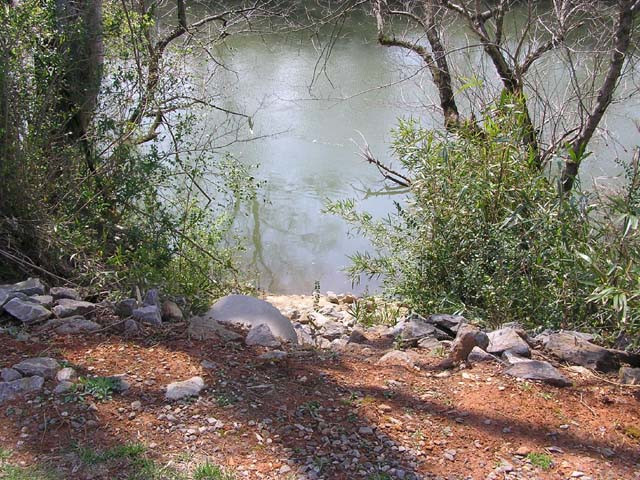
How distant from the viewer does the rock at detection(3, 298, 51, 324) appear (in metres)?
3.09

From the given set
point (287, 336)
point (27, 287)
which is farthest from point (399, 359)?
point (27, 287)

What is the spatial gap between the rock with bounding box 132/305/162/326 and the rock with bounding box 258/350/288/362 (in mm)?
575

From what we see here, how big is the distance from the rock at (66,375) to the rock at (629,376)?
86.1 inches

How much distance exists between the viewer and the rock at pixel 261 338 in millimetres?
3201

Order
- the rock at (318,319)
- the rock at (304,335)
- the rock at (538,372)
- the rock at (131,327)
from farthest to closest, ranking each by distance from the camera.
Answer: the rock at (318,319) → the rock at (304,335) → the rock at (131,327) → the rock at (538,372)

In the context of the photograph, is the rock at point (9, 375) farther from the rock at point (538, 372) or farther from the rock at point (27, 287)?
the rock at point (538, 372)

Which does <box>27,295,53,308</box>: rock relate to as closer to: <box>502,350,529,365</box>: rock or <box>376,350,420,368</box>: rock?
<box>376,350,420,368</box>: rock

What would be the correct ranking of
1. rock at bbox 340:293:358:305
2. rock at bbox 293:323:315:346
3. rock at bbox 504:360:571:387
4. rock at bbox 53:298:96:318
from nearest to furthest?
rock at bbox 504:360:571:387
rock at bbox 53:298:96:318
rock at bbox 293:323:315:346
rock at bbox 340:293:358:305

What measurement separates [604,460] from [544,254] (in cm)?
141

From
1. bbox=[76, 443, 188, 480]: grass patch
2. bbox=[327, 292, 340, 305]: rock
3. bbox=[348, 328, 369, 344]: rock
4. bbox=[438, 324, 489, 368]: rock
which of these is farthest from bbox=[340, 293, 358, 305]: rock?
bbox=[76, 443, 188, 480]: grass patch

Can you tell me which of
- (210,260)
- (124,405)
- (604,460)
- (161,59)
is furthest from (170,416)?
(161,59)

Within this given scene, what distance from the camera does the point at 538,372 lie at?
9.47 ft

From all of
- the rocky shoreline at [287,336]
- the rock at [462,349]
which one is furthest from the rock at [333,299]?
the rock at [462,349]

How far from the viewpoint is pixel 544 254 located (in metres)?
3.55
